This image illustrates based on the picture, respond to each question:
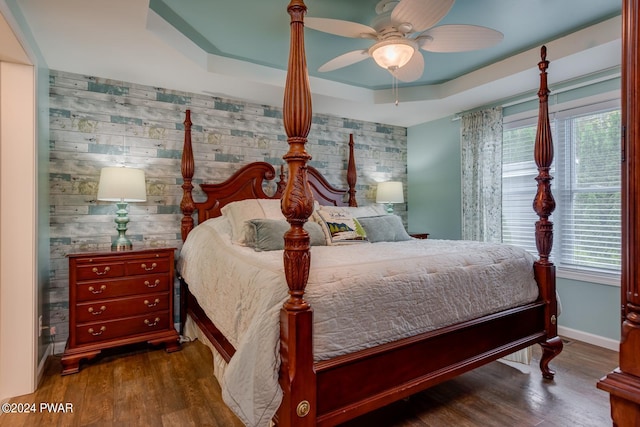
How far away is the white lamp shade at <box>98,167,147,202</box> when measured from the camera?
9.07 feet

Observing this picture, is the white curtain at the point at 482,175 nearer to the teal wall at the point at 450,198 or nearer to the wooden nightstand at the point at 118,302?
the teal wall at the point at 450,198

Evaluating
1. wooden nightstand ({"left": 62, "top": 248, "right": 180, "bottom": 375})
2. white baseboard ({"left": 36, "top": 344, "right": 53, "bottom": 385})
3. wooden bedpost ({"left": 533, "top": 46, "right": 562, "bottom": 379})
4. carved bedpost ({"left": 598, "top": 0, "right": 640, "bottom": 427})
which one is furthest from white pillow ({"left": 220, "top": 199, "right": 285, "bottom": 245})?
carved bedpost ({"left": 598, "top": 0, "right": 640, "bottom": 427})

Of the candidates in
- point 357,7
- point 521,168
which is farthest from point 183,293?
point 521,168

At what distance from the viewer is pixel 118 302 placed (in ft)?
8.90

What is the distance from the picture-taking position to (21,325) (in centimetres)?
223

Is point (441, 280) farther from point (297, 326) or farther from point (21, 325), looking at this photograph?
point (21, 325)

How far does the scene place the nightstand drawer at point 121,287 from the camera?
2598 mm

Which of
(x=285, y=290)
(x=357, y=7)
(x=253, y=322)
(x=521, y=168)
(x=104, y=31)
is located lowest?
(x=253, y=322)

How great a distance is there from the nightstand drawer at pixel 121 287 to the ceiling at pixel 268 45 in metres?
1.63

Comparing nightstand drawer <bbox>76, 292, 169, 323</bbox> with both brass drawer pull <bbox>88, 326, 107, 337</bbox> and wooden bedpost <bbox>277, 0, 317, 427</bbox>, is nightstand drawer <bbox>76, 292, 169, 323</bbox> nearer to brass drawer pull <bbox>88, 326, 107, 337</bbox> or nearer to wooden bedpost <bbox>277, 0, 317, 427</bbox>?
brass drawer pull <bbox>88, 326, 107, 337</bbox>

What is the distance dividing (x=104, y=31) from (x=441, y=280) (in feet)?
8.76

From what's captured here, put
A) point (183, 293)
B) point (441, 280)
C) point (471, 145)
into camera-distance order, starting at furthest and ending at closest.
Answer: point (471, 145) → point (183, 293) → point (441, 280)

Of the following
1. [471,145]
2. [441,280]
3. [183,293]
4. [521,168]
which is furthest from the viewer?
[471,145]

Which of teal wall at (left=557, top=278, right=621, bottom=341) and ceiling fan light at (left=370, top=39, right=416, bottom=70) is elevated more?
ceiling fan light at (left=370, top=39, right=416, bottom=70)
